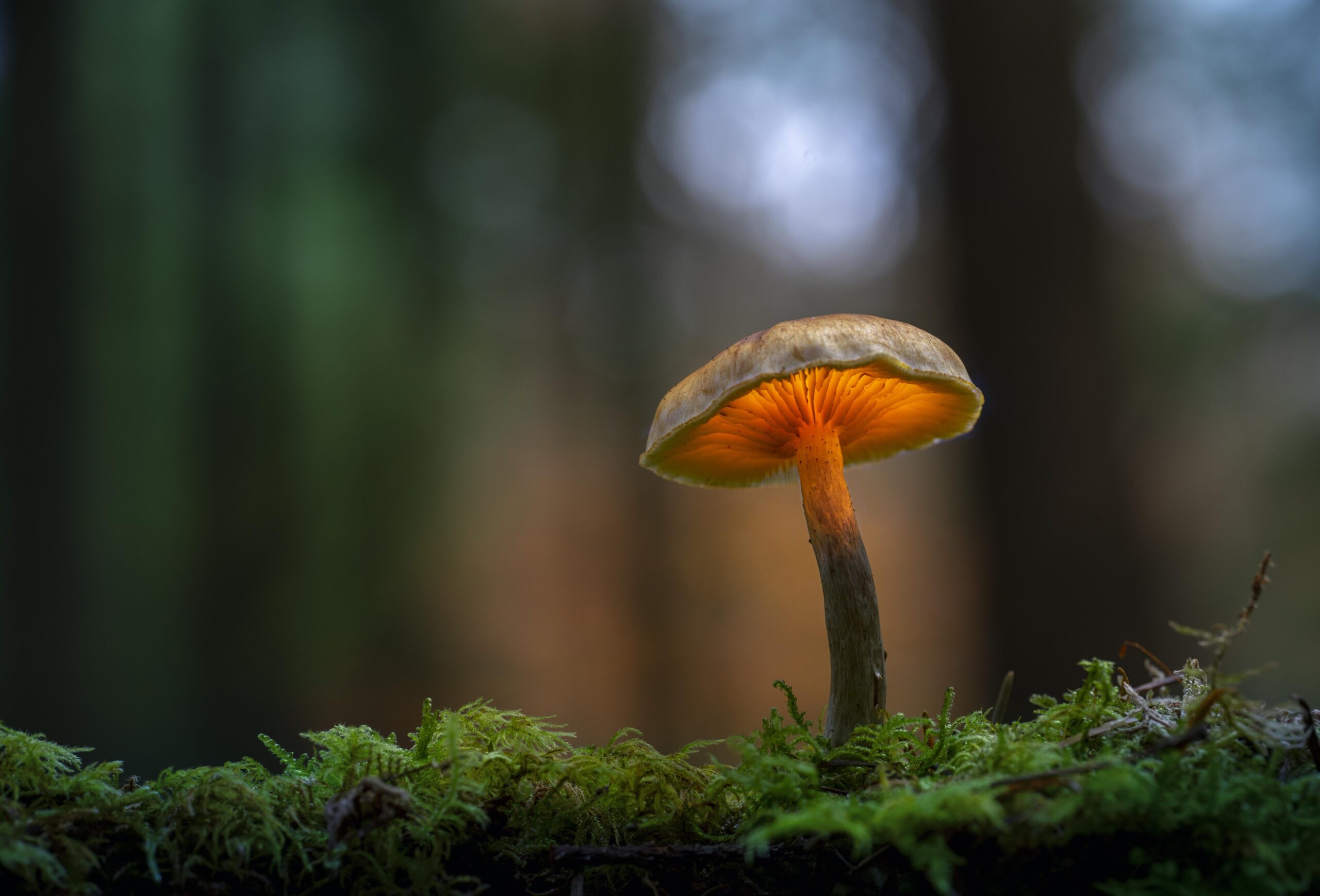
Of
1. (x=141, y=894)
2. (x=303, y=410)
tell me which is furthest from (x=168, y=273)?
(x=141, y=894)

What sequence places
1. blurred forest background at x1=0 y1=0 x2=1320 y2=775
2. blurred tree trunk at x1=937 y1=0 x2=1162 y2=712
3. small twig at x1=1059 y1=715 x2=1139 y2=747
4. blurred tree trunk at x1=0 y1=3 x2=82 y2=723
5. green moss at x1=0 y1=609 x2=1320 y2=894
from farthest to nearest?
blurred tree trunk at x1=0 y1=3 x2=82 y2=723 < blurred forest background at x1=0 y1=0 x2=1320 y2=775 < blurred tree trunk at x1=937 y1=0 x2=1162 y2=712 < small twig at x1=1059 y1=715 x2=1139 y2=747 < green moss at x1=0 y1=609 x2=1320 y2=894

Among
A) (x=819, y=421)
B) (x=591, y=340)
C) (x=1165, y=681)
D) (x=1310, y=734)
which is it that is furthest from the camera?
(x=591, y=340)

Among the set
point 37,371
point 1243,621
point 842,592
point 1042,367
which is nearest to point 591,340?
point 1042,367

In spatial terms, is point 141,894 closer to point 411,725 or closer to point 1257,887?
point 1257,887

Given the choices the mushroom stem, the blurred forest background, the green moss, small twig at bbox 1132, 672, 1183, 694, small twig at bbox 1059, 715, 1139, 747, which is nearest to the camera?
the green moss

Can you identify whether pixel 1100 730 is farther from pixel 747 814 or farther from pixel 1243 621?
pixel 747 814

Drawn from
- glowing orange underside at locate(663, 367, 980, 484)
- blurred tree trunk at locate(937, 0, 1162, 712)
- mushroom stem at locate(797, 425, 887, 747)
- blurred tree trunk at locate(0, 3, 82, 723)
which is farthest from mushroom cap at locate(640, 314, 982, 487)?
blurred tree trunk at locate(0, 3, 82, 723)

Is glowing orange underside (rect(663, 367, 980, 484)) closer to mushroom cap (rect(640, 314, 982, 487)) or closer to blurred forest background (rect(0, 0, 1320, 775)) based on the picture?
mushroom cap (rect(640, 314, 982, 487))
